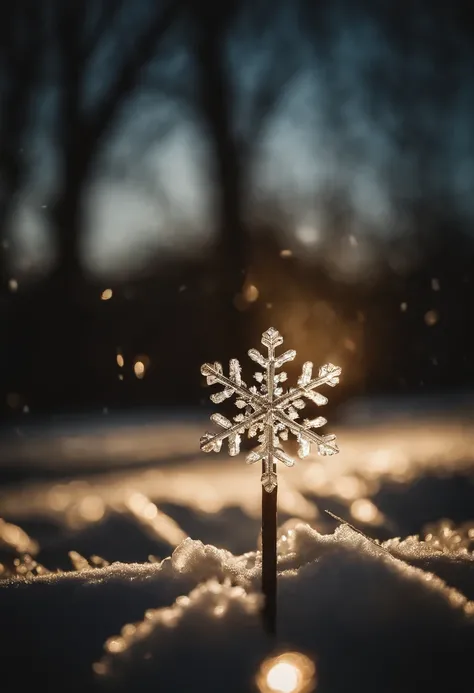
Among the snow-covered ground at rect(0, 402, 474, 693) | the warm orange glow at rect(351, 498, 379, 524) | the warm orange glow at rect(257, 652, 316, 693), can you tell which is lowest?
the warm orange glow at rect(257, 652, 316, 693)

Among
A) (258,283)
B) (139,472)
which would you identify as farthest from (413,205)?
(139,472)

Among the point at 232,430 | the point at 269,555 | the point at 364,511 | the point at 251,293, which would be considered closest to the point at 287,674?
the point at 269,555

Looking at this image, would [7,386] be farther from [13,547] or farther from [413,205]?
[413,205]

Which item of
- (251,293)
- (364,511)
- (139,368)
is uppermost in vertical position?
(251,293)

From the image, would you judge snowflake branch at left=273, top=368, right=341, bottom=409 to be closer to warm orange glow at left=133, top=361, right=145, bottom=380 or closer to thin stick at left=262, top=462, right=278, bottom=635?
thin stick at left=262, top=462, right=278, bottom=635

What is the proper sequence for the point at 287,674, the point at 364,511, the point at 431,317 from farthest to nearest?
the point at 431,317
the point at 364,511
the point at 287,674

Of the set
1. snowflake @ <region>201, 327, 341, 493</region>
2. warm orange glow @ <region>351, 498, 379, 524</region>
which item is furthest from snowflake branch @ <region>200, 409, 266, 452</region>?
warm orange glow @ <region>351, 498, 379, 524</region>

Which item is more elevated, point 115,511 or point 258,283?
point 258,283

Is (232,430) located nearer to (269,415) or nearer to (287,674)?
(269,415)
